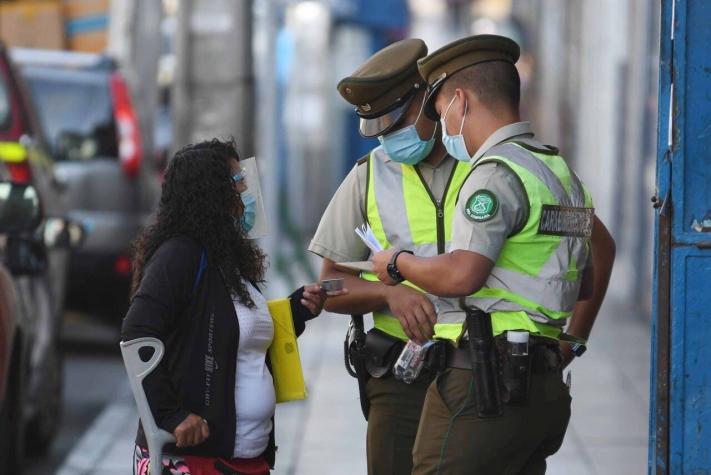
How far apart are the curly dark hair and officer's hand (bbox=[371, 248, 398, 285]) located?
36 cm

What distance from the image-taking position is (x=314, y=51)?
26438 millimetres

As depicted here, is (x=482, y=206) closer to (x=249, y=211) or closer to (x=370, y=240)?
(x=370, y=240)

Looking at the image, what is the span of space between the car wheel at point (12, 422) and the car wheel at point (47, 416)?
927mm

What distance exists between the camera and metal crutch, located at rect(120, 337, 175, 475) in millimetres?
4086

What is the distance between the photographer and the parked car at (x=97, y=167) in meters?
11.8

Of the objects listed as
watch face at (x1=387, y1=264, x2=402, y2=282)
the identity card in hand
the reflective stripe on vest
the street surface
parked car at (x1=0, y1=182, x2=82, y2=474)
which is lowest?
the street surface

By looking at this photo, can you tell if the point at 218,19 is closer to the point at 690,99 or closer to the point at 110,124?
the point at 110,124

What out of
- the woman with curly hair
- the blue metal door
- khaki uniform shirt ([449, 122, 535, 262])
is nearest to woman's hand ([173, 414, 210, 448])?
the woman with curly hair

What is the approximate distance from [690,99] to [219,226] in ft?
4.20

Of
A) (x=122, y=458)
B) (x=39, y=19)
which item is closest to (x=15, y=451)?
(x=122, y=458)

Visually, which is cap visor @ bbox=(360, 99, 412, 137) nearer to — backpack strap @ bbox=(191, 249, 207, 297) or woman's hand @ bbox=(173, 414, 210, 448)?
backpack strap @ bbox=(191, 249, 207, 297)

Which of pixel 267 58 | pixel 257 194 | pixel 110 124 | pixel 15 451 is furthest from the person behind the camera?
pixel 267 58

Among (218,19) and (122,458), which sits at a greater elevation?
(218,19)

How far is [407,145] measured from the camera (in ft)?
15.1
